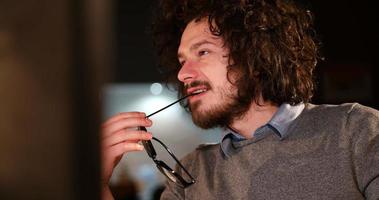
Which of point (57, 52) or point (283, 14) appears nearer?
point (57, 52)

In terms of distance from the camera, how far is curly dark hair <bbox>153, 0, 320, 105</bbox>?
1.48 meters

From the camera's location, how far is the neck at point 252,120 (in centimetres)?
145

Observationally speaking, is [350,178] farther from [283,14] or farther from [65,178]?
[65,178]

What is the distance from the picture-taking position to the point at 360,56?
2.73 metres

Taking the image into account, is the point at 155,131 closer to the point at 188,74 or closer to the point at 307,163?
the point at 188,74

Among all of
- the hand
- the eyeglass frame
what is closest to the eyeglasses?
the eyeglass frame

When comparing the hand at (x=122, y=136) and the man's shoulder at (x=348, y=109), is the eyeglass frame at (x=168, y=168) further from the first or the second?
the man's shoulder at (x=348, y=109)

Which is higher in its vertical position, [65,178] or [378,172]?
[65,178]

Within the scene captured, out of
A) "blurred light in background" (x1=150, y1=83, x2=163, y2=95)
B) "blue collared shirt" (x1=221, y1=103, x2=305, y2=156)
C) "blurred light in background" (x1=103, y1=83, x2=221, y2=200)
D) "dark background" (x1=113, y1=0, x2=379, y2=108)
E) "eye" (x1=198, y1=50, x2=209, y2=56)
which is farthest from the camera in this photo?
"blurred light in background" (x1=103, y1=83, x2=221, y2=200)

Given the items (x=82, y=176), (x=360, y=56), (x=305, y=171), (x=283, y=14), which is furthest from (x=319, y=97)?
(x=82, y=176)

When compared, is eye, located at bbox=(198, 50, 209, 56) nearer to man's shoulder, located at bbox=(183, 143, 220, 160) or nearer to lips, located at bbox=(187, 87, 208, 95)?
lips, located at bbox=(187, 87, 208, 95)

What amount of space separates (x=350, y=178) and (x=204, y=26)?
0.62 m

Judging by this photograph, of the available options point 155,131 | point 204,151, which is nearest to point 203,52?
point 204,151

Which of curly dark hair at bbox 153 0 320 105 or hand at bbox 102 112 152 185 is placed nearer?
hand at bbox 102 112 152 185
